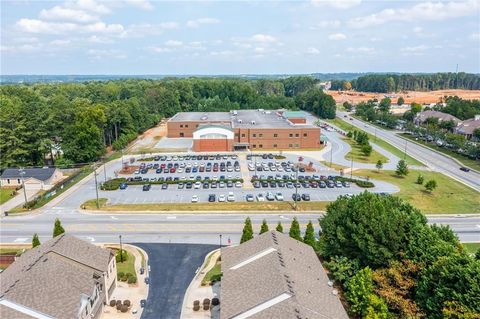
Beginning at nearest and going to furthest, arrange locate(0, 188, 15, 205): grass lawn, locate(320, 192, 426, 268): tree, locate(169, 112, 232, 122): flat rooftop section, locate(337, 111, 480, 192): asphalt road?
locate(320, 192, 426, 268): tree, locate(0, 188, 15, 205): grass lawn, locate(337, 111, 480, 192): asphalt road, locate(169, 112, 232, 122): flat rooftop section

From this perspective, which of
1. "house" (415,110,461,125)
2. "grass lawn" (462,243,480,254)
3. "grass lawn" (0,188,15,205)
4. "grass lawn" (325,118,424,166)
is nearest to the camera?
"grass lawn" (462,243,480,254)

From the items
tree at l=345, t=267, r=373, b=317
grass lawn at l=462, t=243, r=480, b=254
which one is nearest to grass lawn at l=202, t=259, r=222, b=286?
tree at l=345, t=267, r=373, b=317

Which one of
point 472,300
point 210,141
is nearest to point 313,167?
point 210,141

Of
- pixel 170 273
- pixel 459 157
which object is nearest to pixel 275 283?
pixel 170 273

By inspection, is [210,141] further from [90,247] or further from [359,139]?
[90,247]

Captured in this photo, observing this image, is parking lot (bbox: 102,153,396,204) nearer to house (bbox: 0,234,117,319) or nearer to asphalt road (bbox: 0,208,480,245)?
asphalt road (bbox: 0,208,480,245)

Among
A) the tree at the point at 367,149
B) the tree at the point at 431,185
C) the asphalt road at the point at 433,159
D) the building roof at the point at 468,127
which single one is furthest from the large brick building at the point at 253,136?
the building roof at the point at 468,127
